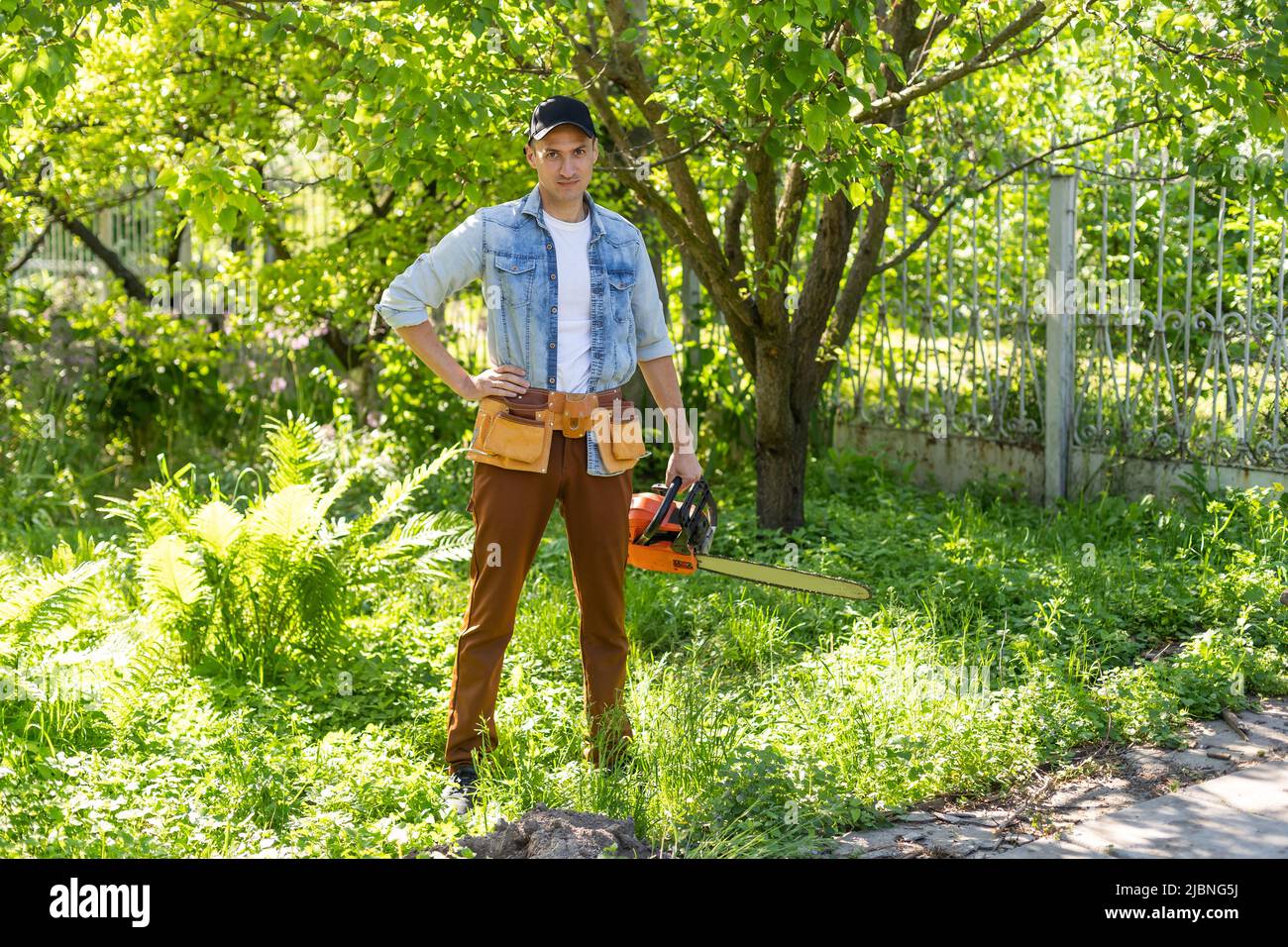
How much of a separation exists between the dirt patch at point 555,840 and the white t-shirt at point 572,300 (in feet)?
4.14

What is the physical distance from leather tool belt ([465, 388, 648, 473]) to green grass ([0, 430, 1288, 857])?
876mm

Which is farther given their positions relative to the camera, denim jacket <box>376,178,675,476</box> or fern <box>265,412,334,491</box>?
fern <box>265,412,334,491</box>

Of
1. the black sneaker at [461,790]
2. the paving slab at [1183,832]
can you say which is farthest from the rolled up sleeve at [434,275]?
the paving slab at [1183,832]

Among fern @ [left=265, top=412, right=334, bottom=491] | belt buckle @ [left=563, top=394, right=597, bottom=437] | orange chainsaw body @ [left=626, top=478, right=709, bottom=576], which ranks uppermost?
belt buckle @ [left=563, top=394, right=597, bottom=437]

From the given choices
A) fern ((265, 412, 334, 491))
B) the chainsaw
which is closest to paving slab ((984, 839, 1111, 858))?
the chainsaw

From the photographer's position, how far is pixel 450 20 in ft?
15.3

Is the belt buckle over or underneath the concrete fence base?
over

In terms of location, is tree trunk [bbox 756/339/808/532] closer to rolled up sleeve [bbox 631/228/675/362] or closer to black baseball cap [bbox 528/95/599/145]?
rolled up sleeve [bbox 631/228/675/362]

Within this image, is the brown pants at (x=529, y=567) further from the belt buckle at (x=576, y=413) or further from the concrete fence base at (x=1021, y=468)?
the concrete fence base at (x=1021, y=468)

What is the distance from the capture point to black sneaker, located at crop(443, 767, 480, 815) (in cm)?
388

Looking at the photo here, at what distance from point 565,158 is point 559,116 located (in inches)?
4.8

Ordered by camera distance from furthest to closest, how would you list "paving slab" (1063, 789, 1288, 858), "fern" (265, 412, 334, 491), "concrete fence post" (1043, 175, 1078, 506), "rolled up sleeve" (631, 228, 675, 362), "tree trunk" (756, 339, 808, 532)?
"concrete fence post" (1043, 175, 1078, 506), "tree trunk" (756, 339, 808, 532), "fern" (265, 412, 334, 491), "rolled up sleeve" (631, 228, 675, 362), "paving slab" (1063, 789, 1288, 858)

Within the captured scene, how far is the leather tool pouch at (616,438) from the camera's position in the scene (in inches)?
158

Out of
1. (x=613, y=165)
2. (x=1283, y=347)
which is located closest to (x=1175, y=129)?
(x=1283, y=347)
